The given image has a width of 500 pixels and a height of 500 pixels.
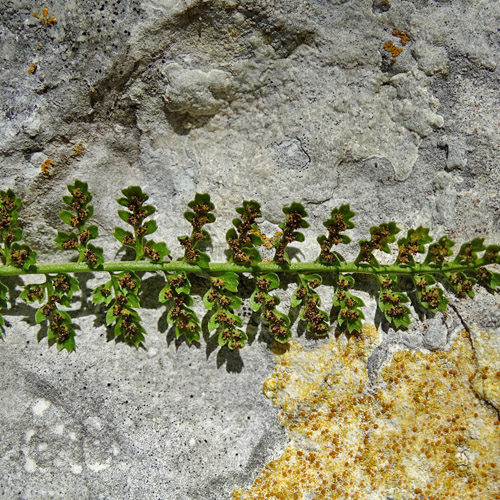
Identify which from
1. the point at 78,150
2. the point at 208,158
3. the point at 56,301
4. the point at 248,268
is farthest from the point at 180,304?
the point at 78,150

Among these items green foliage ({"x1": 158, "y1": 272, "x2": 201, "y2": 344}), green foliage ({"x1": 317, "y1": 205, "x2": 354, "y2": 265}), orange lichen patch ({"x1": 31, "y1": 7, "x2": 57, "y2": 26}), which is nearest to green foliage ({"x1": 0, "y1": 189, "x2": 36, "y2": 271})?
green foliage ({"x1": 158, "y1": 272, "x2": 201, "y2": 344})

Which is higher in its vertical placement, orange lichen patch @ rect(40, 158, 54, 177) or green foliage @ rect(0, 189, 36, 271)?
orange lichen patch @ rect(40, 158, 54, 177)

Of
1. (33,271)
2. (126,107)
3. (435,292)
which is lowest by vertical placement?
(33,271)

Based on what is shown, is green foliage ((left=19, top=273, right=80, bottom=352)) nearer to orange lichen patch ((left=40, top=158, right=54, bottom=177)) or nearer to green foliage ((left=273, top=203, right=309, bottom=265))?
orange lichen patch ((left=40, top=158, right=54, bottom=177))

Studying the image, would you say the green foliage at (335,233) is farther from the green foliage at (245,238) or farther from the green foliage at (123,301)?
the green foliage at (123,301)

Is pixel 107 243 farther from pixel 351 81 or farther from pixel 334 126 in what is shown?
pixel 351 81

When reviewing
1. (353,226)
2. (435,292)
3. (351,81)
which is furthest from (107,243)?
(435,292)
